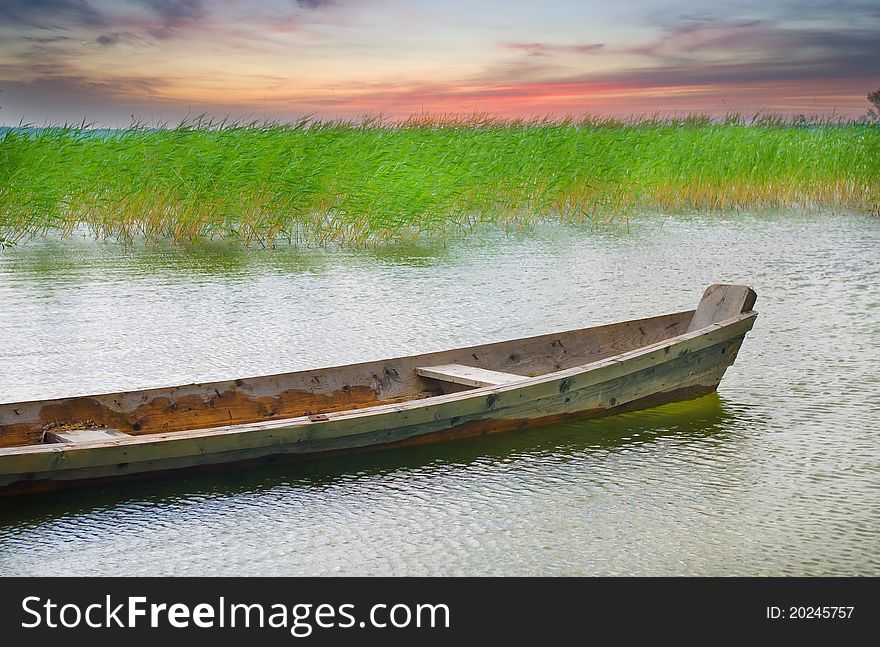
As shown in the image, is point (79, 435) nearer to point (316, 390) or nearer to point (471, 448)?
point (316, 390)

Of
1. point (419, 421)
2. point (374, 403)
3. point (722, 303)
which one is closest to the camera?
point (419, 421)

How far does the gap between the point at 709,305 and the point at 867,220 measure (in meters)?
9.03

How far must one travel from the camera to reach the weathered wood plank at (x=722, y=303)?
5.52 meters

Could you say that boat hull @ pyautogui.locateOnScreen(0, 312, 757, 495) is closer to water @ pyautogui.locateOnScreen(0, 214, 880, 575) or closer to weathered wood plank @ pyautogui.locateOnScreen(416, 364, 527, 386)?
water @ pyautogui.locateOnScreen(0, 214, 880, 575)

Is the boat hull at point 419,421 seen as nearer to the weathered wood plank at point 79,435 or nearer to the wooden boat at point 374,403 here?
the wooden boat at point 374,403

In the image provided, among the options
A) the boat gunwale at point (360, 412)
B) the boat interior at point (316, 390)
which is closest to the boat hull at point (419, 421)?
the boat gunwale at point (360, 412)

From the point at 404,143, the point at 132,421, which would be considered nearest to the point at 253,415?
the point at 132,421

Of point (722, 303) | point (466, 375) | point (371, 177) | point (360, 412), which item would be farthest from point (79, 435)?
point (371, 177)

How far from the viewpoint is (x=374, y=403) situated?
4973 mm

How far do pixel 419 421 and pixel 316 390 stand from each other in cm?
60

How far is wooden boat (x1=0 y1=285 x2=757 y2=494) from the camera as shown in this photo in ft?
12.9

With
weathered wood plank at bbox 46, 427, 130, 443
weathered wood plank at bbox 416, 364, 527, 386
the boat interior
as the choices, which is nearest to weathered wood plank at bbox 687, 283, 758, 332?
the boat interior

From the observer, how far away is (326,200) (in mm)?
11758

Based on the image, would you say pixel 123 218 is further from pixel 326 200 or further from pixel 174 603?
pixel 174 603
